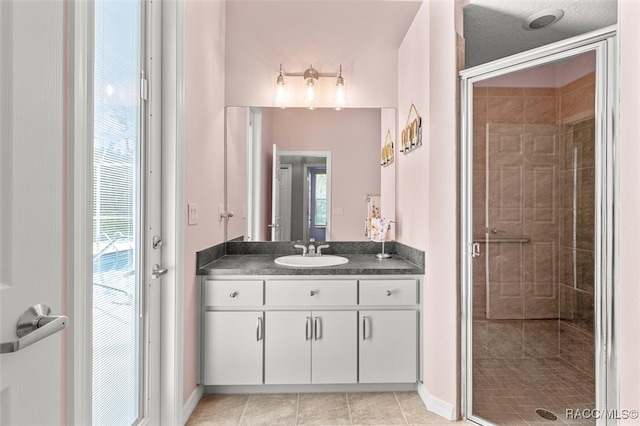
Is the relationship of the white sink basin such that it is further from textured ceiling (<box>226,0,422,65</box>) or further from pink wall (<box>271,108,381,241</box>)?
textured ceiling (<box>226,0,422,65</box>)

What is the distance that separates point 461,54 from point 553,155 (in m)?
0.74

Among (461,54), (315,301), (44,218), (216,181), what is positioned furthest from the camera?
(216,181)

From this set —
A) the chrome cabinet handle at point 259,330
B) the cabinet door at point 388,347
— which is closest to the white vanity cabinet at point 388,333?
the cabinet door at point 388,347

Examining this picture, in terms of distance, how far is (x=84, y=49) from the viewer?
41.0 inches

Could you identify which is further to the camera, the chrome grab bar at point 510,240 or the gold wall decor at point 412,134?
the gold wall decor at point 412,134

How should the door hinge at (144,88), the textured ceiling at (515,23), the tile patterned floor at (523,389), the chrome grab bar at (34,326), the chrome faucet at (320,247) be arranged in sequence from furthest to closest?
the chrome faucet at (320,247)
the textured ceiling at (515,23)
the tile patterned floor at (523,389)
the door hinge at (144,88)
the chrome grab bar at (34,326)

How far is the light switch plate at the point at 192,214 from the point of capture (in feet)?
6.44

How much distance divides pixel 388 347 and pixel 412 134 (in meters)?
1.38

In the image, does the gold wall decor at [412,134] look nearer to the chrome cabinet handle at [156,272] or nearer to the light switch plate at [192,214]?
the light switch plate at [192,214]

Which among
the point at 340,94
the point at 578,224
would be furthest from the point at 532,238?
the point at 340,94

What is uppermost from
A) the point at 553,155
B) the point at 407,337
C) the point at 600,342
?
the point at 553,155

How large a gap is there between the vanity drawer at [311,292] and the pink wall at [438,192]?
479 mm

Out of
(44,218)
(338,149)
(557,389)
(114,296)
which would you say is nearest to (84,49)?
(44,218)

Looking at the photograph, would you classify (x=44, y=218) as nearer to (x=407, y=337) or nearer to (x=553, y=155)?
(x=407, y=337)
